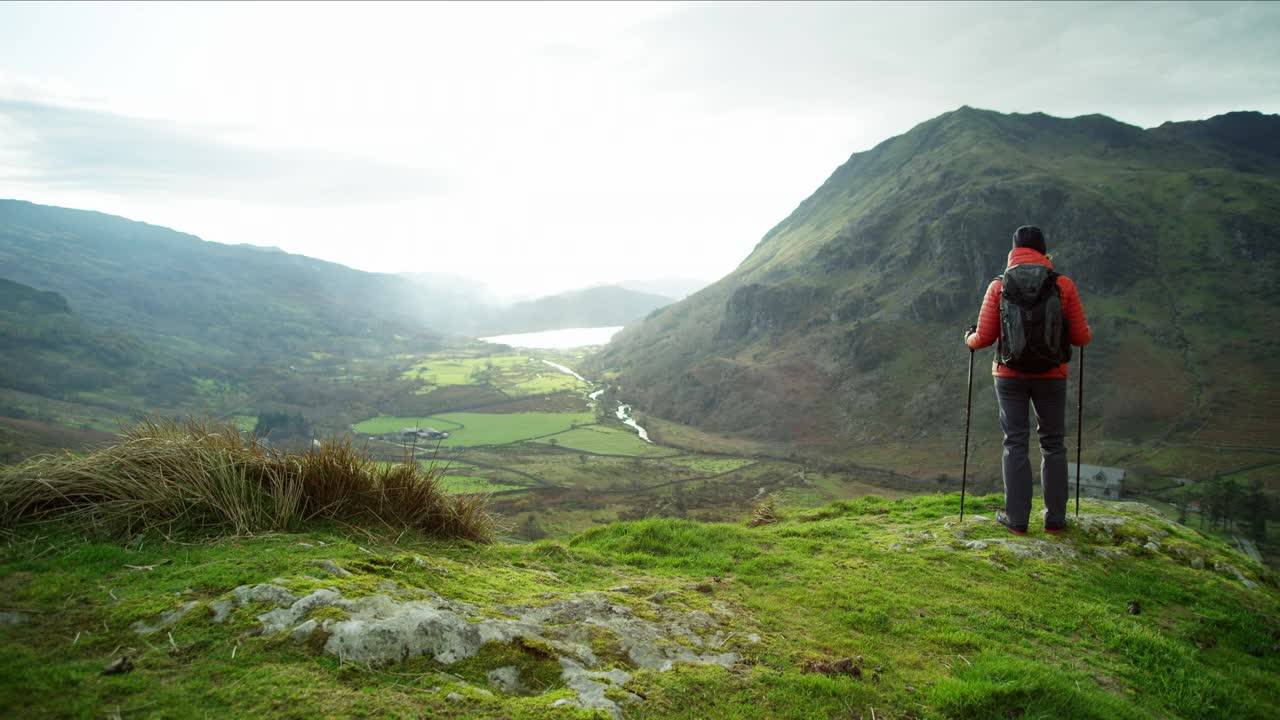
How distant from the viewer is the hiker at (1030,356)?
7.63m

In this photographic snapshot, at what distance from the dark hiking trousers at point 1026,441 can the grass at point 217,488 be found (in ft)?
25.9

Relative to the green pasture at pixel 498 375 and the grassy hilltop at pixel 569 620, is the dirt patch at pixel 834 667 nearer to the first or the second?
the grassy hilltop at pixel 569 620

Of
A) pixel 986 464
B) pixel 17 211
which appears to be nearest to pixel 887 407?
pixel 986 464

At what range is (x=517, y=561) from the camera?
6.54 m

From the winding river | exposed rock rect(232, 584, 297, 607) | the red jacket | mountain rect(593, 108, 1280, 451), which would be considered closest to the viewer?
exposed rock rect(232, 584, 297, 607)

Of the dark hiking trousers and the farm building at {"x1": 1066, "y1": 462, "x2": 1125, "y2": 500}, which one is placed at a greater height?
the dark hiking trousers

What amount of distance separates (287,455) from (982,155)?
6150 inches

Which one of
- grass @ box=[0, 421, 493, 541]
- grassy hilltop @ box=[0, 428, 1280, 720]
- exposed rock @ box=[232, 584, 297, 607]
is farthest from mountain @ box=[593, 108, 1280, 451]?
exposed rock @ box=[232, 584, 297, 607]

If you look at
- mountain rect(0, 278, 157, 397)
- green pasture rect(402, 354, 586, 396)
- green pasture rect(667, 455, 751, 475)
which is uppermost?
mountain rect(0, 278, 157, 397)

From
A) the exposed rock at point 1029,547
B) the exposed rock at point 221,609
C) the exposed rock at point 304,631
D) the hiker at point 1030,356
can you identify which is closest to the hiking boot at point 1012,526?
the hiker at point 1030,356

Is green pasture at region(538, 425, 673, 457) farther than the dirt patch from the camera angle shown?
Yes

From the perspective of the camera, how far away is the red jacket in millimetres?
7832

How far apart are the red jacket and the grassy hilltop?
2547 millimetres

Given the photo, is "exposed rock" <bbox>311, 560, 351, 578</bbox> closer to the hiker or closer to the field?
the hiker
